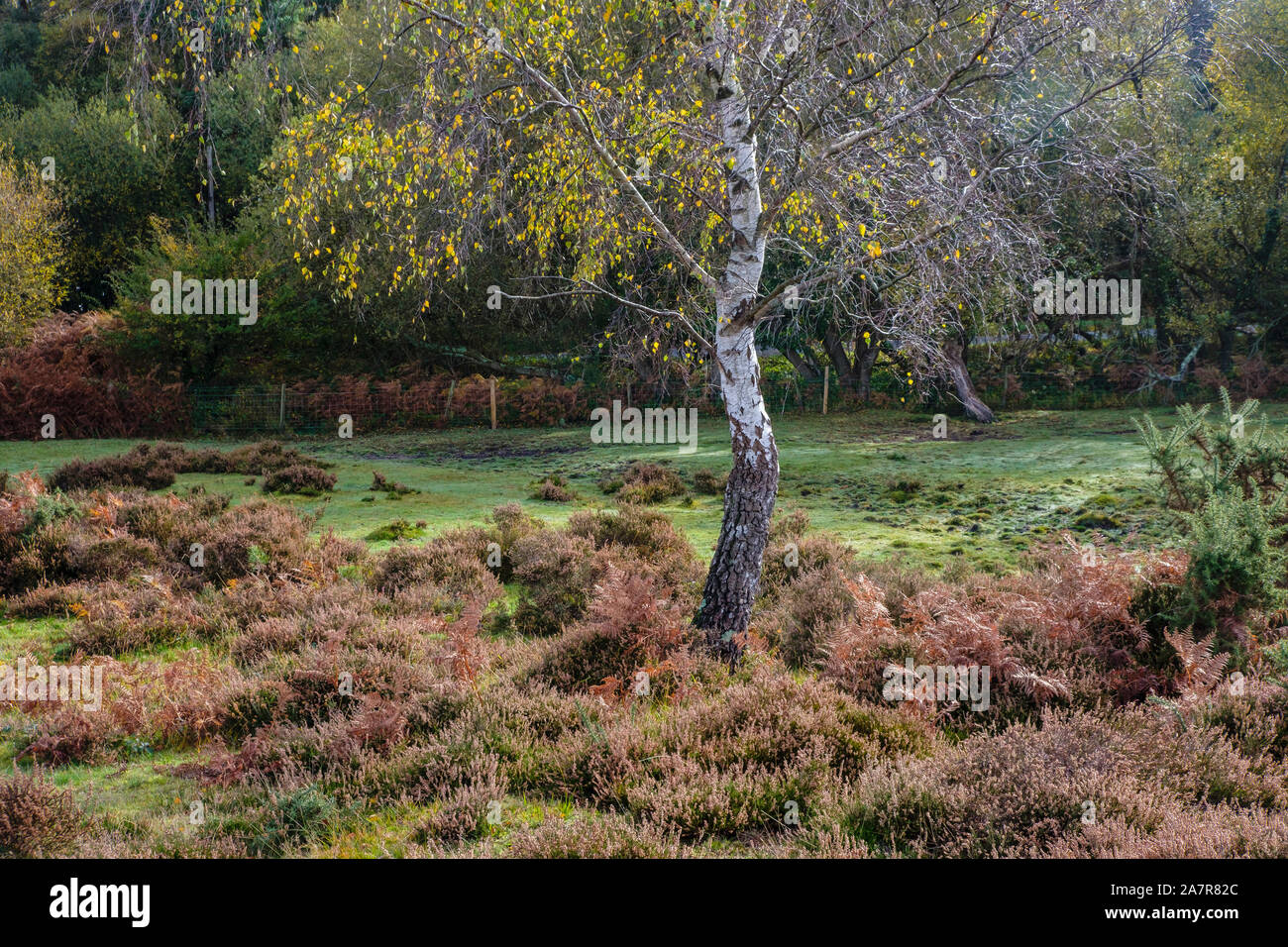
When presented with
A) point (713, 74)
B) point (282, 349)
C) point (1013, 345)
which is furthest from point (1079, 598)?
point (282, 349)

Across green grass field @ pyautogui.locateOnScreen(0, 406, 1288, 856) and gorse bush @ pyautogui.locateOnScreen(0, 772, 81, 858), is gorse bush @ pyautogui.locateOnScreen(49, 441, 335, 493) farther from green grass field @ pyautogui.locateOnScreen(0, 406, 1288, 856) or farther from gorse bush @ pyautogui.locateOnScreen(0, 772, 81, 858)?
gorse bush @ pyautogui.locateOnScreen(0, 772, 81, 858)

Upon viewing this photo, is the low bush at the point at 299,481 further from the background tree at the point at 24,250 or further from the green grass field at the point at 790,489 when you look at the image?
the background tree at the point at 24,250

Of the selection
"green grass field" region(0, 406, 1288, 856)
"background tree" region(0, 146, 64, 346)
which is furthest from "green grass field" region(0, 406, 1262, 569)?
"background tree" region(0, 146, 64, 346)

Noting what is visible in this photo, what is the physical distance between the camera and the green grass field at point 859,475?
11.8m

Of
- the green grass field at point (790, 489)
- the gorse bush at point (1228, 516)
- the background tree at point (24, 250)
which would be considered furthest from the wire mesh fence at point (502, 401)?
the gorse bush at point (1228, 516)

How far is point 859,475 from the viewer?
54.0 ft

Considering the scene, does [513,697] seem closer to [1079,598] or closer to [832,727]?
[832,727]

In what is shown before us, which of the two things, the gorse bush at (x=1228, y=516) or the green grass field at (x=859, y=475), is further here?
the green grass field at (x=859, y=475)

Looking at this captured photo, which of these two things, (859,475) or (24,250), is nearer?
(859,475)

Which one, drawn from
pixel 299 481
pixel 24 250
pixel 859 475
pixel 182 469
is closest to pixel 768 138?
pixel 859 475

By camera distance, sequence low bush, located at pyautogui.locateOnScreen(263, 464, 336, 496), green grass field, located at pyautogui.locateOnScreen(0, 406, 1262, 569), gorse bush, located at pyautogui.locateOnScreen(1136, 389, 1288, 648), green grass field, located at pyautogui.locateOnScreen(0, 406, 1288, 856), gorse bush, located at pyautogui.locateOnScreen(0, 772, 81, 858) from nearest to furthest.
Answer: gorse bush, located at pyautogui.locateOnScreen(0, 772, 81, 858)
green grass field, located at pyautogui.locateOnScreen(0, 406, 1288, 856)
gorse bush, located at pyautogui.locateOnScreen(1136, 389, 1288, 648)
green grass field, located at pyautogui.locateOnScreen(0, 406, 1262, 569)
low bush, located at pyautogui.locateOnScreen(263, 464, 336, 496)

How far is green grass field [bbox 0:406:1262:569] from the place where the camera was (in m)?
11.8

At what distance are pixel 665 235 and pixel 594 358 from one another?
68.1 feet

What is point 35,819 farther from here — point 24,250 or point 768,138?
point 24,250
